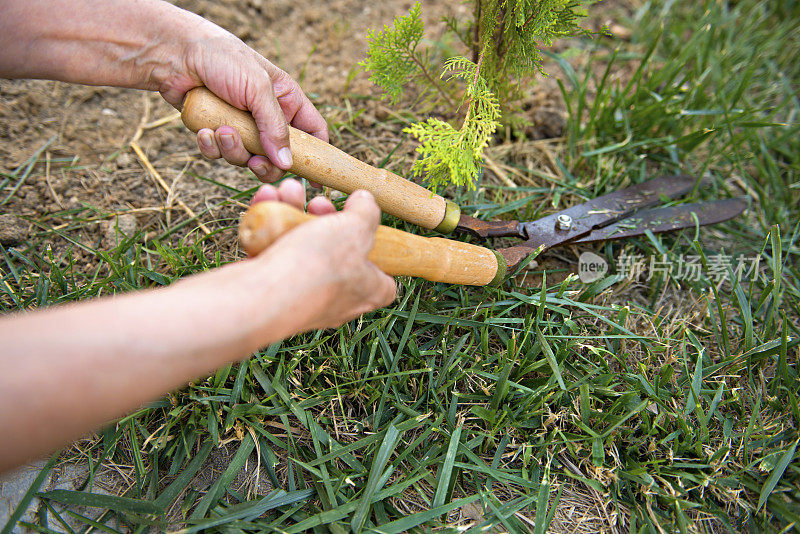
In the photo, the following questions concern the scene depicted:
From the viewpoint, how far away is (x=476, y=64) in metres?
2.35

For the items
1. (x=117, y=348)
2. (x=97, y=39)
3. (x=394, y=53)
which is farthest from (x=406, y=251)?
(x=97, y=39)

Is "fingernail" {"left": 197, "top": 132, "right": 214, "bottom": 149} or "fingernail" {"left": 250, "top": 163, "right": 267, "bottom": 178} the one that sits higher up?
"fingernail" {"left": 197, "top": 132, "right": 214, "bottom": 149}

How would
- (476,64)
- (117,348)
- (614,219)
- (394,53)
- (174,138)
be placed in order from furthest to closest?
1. (174,138)
2. (614,219)
3. (394,53)
4. (476,64)
5. (117,348)

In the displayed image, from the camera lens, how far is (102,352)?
1.23 meters

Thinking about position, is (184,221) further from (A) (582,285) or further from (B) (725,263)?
(B) (725,263)

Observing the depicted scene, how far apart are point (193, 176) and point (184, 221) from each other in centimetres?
33

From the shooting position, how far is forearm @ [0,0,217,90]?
2035mm

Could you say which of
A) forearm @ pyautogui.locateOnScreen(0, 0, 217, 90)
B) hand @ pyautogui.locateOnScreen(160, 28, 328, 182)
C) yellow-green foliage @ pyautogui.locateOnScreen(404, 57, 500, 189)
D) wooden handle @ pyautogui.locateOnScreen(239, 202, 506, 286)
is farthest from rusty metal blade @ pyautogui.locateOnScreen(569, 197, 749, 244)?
forearm @ pyautogui.locateOnScreen(0, 0, 217, 90)

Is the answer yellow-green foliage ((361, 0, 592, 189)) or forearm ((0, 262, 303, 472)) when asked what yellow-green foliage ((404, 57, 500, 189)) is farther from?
forearm ((0, 262, 303, 472))

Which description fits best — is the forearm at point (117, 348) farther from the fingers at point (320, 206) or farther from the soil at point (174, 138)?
the soil at point (174, 138)

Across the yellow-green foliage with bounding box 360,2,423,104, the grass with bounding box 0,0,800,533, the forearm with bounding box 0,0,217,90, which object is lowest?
the grass with bounding box 0,0,800,533

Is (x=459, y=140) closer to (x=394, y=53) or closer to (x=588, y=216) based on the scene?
(x=394, y=53)

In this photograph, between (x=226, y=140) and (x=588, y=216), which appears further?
(x=588, y=216)

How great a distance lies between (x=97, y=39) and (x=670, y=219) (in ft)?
9.37
